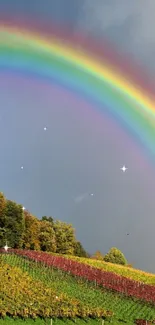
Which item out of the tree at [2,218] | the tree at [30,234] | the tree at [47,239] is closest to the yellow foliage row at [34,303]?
the tree at [2,218]

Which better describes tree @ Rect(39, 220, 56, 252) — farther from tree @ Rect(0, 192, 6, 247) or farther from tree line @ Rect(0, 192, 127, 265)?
tree @ Rect(0, 192, 6, 247)

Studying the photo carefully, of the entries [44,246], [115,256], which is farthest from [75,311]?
[115,256]

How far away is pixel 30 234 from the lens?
69812 millimetres

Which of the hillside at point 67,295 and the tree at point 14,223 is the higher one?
the tree at point 14,223

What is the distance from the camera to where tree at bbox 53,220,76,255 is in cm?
7625

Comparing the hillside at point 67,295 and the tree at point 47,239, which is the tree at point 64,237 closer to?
the tree at point 47,239

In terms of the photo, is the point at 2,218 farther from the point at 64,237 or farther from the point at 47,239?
the point at 64,237

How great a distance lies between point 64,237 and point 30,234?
895cm

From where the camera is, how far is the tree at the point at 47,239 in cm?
7256

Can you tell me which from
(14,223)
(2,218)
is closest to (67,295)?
(14,223)

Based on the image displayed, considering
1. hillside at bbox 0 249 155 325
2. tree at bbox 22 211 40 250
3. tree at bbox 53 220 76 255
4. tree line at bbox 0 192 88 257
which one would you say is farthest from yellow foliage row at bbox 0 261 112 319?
tree at bbox 53 220 76 255

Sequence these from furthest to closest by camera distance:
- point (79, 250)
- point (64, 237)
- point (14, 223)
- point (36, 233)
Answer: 1. point (79, 250)
2. point (64, 237)
3. point (36, 233)
4. point (14, 223)

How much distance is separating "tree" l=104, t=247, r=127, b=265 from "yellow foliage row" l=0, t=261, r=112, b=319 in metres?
46.9

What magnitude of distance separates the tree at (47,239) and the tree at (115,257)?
1036cm
